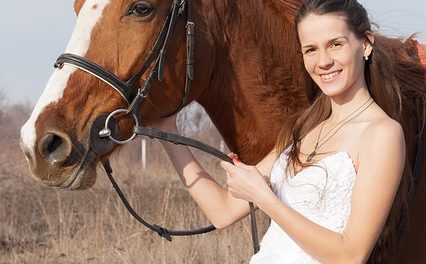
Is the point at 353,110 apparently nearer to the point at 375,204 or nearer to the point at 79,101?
the point at 375,204

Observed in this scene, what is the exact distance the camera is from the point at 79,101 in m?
2.59

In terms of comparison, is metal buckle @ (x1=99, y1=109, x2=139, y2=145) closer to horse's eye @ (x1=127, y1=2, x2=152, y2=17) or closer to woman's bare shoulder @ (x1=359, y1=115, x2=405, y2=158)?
horse's eye @ (x1=127, y1=2, x2=152, y2=17)

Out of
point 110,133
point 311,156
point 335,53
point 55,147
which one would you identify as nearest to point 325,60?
point 335,53

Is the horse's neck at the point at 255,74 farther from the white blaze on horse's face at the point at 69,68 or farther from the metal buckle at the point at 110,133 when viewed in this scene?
the white blaze on horse's face at the point at 69,68

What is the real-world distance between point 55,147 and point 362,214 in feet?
3.67

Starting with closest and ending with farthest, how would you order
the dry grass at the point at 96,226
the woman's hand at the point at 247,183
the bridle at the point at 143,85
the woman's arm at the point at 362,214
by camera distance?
1. the woman's arm at the point at 362,214
2. the woman's hand at the point at 247,183
3. the bridle at the point at 143,85
4. the dry grass at the point at 96,226

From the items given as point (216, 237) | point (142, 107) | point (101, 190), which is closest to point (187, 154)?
point (142, 107)

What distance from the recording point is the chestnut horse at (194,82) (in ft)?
8.41

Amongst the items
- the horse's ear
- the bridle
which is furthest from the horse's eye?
the horse's ear

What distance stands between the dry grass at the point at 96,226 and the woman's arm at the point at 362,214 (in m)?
2.38

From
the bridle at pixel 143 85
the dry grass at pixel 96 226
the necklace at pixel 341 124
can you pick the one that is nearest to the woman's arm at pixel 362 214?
the necklace at pixel 341 124

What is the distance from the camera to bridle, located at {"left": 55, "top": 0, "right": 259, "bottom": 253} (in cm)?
261

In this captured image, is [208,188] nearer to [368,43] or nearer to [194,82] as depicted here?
[194,82]

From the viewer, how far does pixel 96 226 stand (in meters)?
7.10
